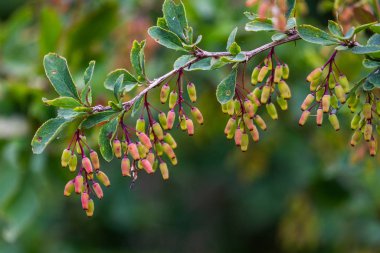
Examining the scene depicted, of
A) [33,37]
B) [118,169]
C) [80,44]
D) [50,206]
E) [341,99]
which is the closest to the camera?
[341,99]

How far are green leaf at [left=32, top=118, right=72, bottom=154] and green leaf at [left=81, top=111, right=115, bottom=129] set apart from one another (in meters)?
0.04

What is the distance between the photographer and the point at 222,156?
4266 millimetres

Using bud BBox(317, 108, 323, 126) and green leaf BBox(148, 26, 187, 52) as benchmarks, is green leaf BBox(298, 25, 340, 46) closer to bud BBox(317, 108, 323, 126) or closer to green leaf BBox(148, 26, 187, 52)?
bud BBox(317, 108, 323, 126)

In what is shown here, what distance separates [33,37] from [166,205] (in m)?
1.76

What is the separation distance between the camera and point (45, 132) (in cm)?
145

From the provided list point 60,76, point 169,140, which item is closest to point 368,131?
point 169,140

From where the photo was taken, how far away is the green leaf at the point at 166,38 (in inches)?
58.7

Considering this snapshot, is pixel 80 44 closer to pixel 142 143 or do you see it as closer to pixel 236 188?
pixel 142 143

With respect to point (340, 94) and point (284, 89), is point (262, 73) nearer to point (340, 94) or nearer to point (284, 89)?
point (284, 89)

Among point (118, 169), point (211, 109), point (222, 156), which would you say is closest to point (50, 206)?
point (118, 169)

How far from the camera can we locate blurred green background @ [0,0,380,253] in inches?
111

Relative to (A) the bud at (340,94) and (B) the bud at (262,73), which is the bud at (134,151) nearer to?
(B) the bud at (262,73)

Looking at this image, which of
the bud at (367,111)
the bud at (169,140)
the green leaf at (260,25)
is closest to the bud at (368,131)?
the bud at (367,111)

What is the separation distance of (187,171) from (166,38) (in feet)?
9.26
